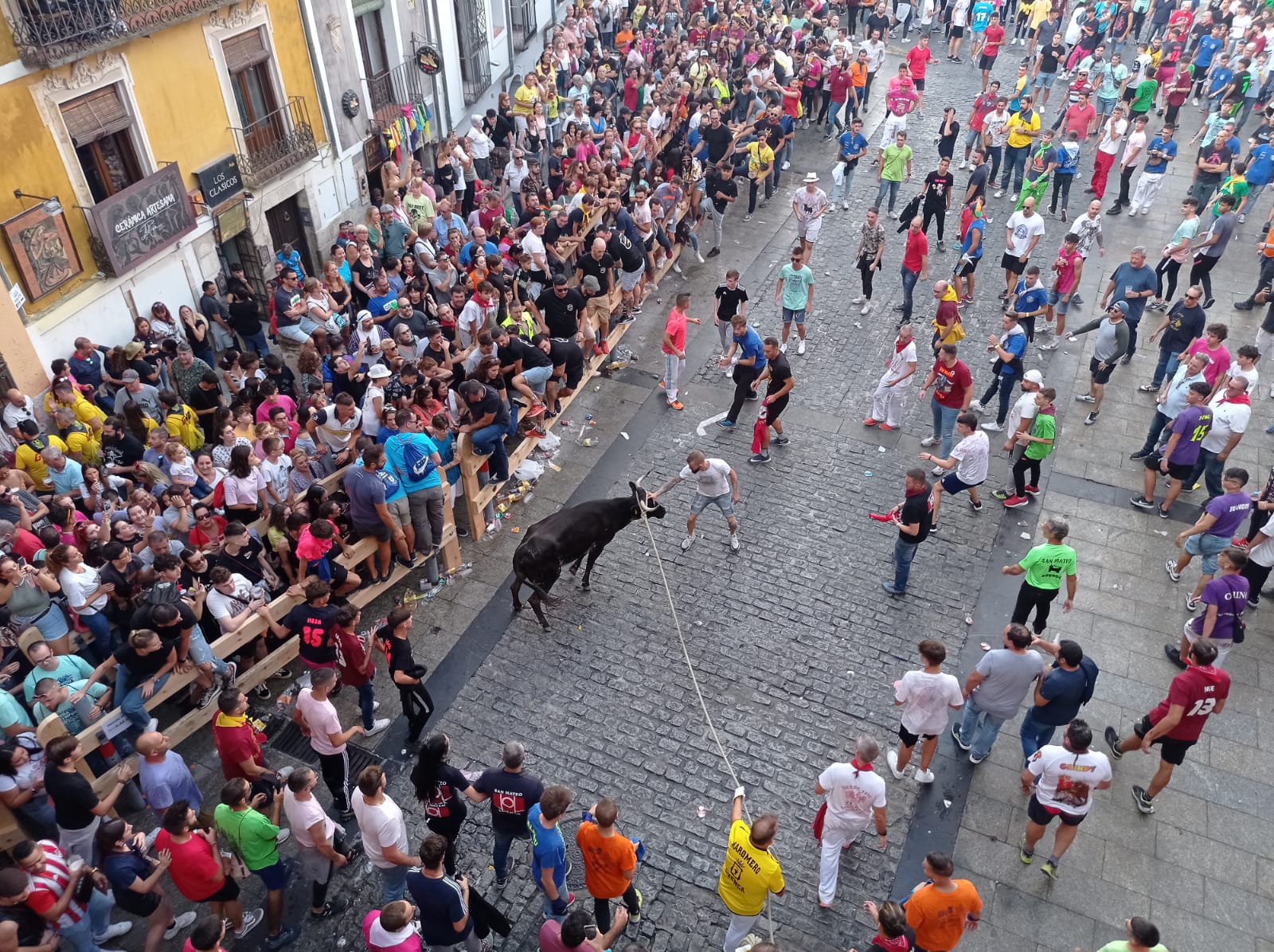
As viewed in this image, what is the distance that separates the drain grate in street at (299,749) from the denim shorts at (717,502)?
4.35 metres

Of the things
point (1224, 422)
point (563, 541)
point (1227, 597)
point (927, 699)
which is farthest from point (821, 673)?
Result: point (1224, 422)

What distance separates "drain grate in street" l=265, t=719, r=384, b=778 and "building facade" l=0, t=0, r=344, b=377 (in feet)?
18.7

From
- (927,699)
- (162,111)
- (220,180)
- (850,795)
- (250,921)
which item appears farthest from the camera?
(220,180)

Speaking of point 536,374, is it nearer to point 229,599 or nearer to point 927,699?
point 229,599

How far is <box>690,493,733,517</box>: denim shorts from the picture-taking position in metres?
10.4

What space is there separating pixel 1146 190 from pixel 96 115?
17478 mm

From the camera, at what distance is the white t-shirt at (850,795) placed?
6.64m

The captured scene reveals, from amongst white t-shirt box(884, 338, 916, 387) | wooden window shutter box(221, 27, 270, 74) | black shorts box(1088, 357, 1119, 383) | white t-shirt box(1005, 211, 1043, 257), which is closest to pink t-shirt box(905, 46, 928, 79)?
white t-shirt box(1005, 211, 1043, 257)

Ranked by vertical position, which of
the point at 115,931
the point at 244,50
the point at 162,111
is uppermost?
the point at 244,50

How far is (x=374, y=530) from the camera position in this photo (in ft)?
30.3

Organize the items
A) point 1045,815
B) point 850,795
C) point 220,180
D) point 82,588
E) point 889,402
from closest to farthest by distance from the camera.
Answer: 1. point 850,795
2. point 1045,815
3. point 82,588
4. point 889,402
5. point 220,180

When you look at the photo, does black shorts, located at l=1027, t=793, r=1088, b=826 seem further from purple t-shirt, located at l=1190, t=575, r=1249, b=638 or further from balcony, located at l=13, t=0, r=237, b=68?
balcony, located at l=13, t=0, r=237, b=68

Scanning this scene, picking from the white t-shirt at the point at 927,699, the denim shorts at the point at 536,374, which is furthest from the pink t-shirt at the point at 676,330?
the white t-shirt at the point at 927,699

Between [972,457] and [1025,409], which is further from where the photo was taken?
[1025,409]
